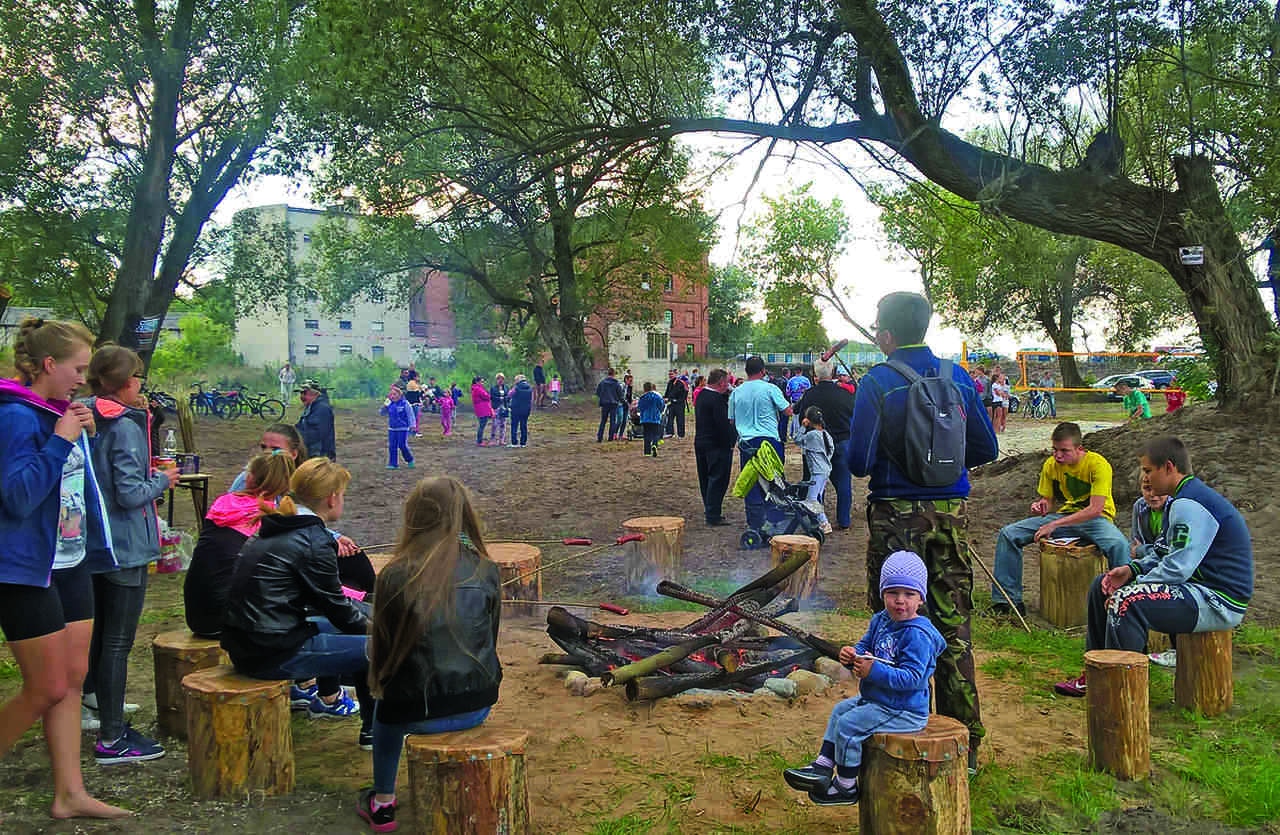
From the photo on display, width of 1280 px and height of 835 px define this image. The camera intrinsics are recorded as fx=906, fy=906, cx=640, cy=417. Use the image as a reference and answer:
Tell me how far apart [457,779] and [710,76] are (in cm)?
794

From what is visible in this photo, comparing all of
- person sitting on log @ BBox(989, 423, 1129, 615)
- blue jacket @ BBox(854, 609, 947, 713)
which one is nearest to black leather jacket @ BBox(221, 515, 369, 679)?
blue jacket @ BBox(854, 609, 947, 713)

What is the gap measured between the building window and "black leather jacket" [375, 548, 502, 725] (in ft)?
166

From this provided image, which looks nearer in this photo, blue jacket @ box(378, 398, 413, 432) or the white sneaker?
the white sneaker

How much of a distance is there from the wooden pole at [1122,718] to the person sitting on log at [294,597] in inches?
119

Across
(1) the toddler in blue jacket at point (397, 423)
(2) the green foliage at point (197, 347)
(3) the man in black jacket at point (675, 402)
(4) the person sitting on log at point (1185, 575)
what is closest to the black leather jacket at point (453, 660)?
(4) the person sitting on log at point (1185, 575)

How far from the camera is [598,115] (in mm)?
9188

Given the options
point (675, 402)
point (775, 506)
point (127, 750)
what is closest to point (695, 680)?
point (127, 750)

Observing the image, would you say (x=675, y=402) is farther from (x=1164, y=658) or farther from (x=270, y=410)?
(x=1164, y=658)

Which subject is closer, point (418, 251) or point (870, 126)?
point (870, 126)

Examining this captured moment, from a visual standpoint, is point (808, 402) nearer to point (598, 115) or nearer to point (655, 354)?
point (598, 115)

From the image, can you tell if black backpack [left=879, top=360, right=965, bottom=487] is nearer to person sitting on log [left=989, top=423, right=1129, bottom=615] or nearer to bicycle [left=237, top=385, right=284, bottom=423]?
person sitting on log [left=989, top=423, right=1129, bottom=615]

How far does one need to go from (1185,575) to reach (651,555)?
3753mm

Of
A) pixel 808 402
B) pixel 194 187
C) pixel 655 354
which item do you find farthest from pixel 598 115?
pixel 655 354

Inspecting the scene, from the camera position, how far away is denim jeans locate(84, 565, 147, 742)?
3754mm
